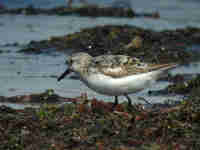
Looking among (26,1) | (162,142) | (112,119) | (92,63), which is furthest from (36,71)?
(26,1)

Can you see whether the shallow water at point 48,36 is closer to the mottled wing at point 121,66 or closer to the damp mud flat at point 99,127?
the mottled wing at point 121,66

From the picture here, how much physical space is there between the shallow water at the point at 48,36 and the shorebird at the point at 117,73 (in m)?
1.70

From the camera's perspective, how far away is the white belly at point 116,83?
6496mm

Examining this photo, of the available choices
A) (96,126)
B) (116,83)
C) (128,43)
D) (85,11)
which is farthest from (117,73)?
(85,11)

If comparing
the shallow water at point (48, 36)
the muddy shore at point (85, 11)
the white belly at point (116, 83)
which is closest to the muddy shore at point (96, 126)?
the white belly at point (116, 83)

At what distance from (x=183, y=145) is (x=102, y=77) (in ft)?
4.68

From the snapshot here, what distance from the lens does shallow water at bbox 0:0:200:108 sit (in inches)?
361

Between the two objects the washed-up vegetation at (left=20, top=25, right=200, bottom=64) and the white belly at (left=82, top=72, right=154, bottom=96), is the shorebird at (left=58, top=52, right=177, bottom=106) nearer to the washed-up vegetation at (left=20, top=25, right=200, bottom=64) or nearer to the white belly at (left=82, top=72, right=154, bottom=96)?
the white belly at (left=82, top=72, right=154, bottom=96)

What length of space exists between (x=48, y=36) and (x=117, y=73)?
7.37 metres

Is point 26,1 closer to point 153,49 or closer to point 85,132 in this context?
point 153,49

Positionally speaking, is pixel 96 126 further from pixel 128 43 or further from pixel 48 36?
pixel 48 36

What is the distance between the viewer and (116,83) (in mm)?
6527

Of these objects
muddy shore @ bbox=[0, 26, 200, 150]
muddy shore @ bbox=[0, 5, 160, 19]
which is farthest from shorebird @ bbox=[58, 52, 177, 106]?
muddy shore @ bbox=[0, 5, 160, 19]

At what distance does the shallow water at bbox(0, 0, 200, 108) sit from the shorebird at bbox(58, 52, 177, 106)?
1.70m
